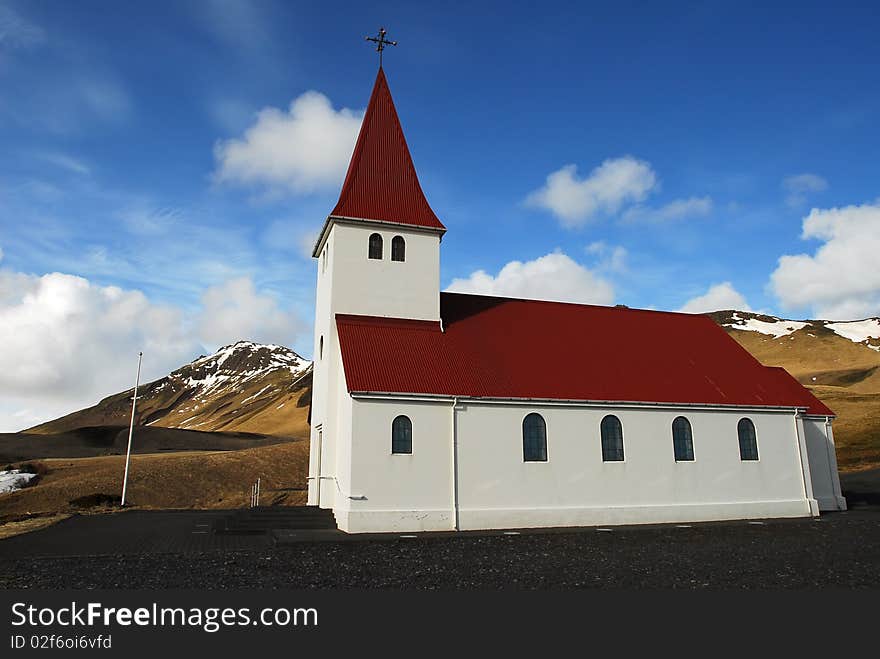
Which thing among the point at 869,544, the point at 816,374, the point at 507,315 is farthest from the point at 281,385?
the point at 869,544

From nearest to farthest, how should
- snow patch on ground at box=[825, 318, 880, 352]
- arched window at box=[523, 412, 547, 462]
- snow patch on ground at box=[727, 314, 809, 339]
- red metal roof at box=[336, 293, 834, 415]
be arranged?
arched window at box=[523, 412, 547, 462]
red metal roof at box=[336, 293, 834, 415]
snow patch on ground at box=[825, 318, 880, 352]
snow patch on ground at box=[727, 314, 809, 339]

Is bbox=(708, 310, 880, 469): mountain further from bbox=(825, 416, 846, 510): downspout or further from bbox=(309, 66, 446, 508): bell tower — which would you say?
bbox=(309, 66, 446, 508): bell tower

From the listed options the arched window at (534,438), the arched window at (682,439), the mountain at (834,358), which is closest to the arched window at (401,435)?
the arched window at (534,438)

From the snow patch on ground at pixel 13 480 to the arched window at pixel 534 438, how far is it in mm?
27303

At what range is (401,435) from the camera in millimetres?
18875

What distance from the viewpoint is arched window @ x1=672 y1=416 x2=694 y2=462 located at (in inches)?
861

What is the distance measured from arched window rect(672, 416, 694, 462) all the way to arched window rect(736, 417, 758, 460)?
83.0 inches

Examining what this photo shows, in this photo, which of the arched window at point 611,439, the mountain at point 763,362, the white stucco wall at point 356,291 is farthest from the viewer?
the mountain at point 763,362

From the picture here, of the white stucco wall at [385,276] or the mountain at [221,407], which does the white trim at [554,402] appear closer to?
the white stucco wall at [385,276]

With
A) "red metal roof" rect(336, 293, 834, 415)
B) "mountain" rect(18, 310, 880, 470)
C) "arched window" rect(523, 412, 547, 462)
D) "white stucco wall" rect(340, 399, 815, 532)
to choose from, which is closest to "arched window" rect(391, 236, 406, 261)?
"red metal roof" rect(336, 293, 834, 415)

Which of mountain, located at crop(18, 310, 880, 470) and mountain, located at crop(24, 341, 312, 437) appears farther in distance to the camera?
mountain, located at crop(24, 341, 312, 437)

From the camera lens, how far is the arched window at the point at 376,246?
22750 mm

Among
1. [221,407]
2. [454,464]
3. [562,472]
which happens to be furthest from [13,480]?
[221,407]

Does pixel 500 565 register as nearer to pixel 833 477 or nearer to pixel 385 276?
pixel 385 276
